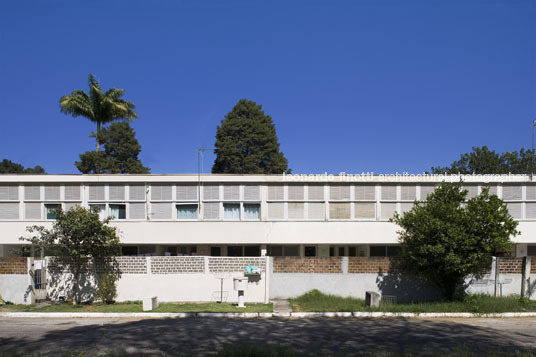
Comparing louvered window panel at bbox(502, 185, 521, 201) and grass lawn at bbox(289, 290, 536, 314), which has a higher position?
louvered window panel at bbox(502, 185, 521, 201)

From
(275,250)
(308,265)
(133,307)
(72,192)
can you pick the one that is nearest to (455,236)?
(308,265)

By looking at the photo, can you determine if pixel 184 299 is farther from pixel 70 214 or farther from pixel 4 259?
pixel 4 259

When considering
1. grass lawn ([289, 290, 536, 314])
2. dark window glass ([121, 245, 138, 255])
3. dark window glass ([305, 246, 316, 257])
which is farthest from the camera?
dark window glass ([305, 246, 316, 257])

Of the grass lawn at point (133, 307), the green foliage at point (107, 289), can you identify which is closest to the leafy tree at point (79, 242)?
the green foliage at point (107, 289)

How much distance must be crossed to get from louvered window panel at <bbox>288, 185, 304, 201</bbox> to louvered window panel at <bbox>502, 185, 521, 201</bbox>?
10.0m

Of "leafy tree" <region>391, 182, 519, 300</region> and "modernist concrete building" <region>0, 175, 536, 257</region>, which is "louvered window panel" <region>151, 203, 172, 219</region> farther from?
"leafy tree" <region>391, 182, 519, 300</region>

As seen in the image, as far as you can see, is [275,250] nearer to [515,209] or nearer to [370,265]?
[370,265]

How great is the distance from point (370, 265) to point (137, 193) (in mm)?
11618

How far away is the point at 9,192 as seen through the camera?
19.6 meters

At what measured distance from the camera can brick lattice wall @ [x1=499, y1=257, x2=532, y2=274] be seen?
1438 centimetres

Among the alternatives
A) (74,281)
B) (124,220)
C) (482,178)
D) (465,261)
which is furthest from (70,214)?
(482,178)

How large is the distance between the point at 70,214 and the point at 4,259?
3.12m

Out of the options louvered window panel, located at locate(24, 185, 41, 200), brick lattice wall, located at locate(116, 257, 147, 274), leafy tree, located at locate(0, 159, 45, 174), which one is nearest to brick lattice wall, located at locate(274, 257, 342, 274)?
brick lattice wall, located at locate(116, 257, 147, 274)

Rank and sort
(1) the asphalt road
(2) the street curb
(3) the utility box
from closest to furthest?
(1) the asphalt road → (2) the street curb → (3) the utility box
